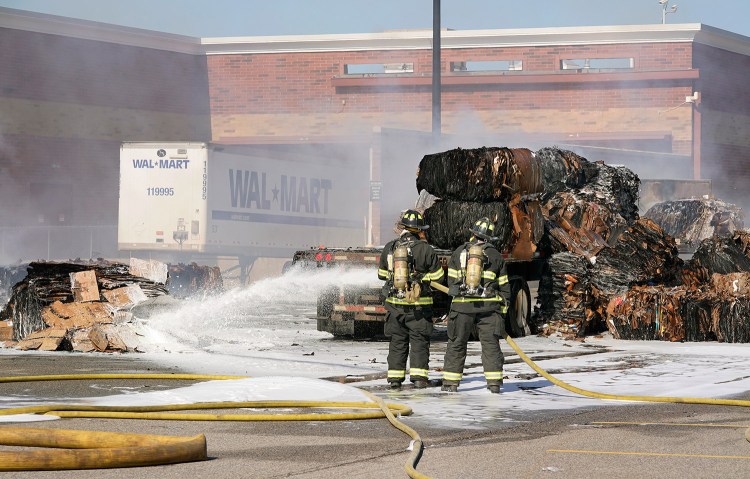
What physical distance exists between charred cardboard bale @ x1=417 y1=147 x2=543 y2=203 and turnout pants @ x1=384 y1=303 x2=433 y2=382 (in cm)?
683

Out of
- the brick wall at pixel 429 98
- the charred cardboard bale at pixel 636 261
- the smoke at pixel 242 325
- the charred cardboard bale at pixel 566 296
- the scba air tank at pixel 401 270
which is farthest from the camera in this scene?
the brick wall at pixel 429 98

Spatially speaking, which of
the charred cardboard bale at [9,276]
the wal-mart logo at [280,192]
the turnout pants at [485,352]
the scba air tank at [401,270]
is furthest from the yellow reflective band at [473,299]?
the wal-mart logo at [280,192]

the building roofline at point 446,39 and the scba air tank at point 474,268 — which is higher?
the building roofline at point 446,39

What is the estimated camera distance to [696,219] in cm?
2806

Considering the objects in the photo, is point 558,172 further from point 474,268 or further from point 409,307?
point 474,268

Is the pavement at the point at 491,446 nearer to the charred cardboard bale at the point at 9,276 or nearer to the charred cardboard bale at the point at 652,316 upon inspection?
the charred cardboard bale at the point at 652,316

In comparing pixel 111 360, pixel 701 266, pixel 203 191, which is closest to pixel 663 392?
pixel 111 360

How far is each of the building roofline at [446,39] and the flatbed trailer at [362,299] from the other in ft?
85.9

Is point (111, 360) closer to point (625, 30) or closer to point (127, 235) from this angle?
point (127, 235)

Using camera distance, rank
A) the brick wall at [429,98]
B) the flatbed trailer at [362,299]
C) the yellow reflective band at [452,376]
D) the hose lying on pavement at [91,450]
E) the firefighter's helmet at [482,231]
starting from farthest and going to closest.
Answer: the brick wall at [429,98], the flatbed trailer at [362,299], the firefighter's helmet at [482,231], the yellow reflective band at [452,376], the hose lying on pavement at [91,450]

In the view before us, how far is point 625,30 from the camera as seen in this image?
144ft

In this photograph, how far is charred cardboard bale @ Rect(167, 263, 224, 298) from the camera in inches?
1132

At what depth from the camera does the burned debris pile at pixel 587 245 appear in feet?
61.4

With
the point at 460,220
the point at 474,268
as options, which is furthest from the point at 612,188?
the point at 474,268
